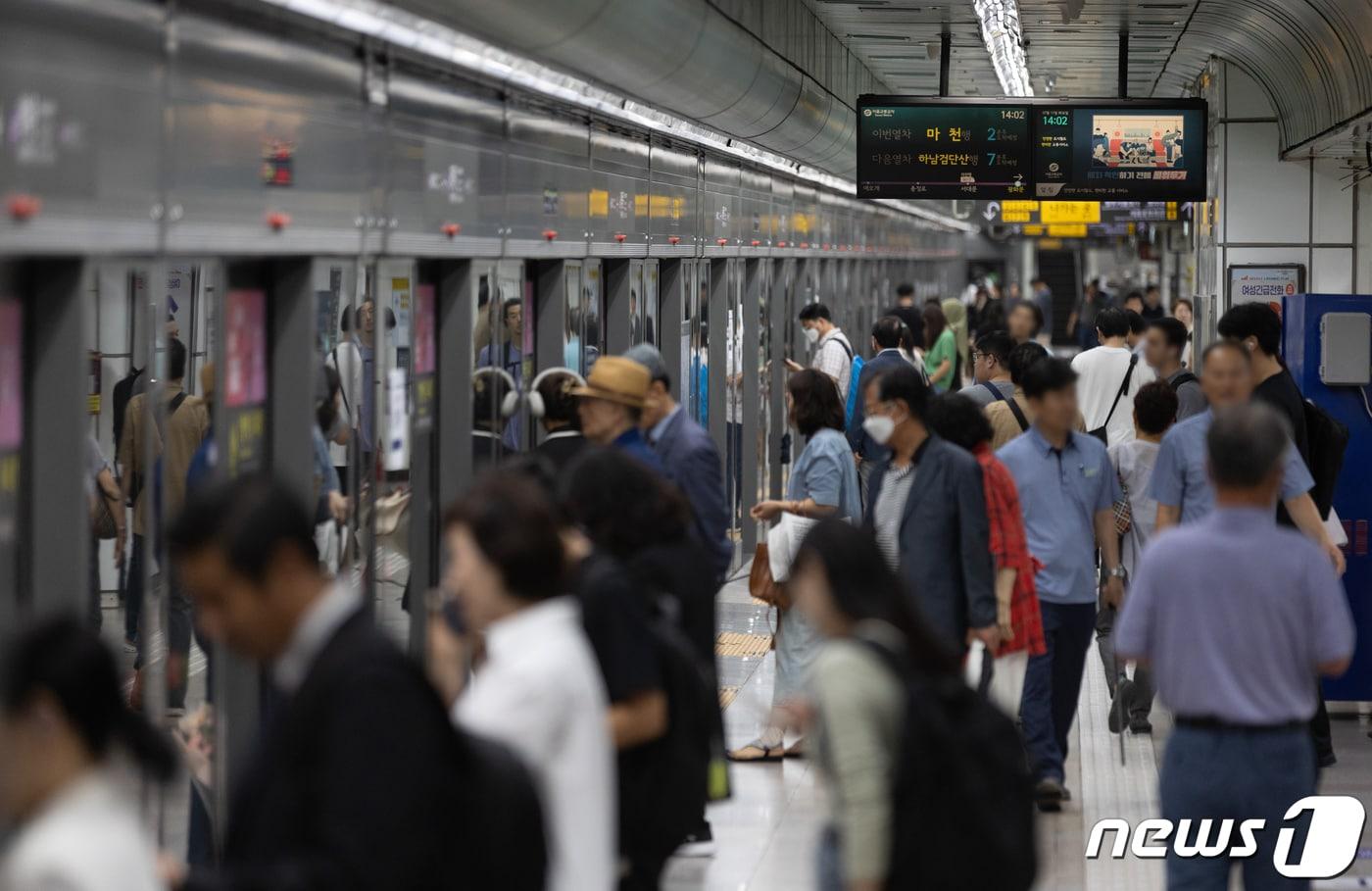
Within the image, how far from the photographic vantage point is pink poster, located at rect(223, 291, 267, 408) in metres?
4.84

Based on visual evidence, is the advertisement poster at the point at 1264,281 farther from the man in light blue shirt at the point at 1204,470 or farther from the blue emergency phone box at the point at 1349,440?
the man in light blue shirt at the point at 1204,470

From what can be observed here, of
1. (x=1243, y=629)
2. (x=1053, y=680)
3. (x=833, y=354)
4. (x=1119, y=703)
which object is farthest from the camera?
(x=833, y=354)

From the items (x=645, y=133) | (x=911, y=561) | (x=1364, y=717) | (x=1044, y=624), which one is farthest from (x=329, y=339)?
(x=1364, y=717)

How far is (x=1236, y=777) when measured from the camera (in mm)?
3932

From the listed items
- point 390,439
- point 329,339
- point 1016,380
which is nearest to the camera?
point 329,339

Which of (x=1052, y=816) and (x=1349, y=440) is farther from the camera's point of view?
(x=1349, y=440)

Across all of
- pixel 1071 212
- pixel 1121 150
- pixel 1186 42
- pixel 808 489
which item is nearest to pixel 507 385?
pixel 808 489

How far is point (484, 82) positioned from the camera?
6359mm

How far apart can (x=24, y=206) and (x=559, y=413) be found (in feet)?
8.62

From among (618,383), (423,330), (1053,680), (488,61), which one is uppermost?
(488,61)

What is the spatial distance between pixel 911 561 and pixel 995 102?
670 cm

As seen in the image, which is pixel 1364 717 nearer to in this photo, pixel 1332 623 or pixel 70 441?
pixel 1332 623

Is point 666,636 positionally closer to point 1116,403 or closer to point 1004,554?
point 1004,554

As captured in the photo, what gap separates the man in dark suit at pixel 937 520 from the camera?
5.67 metres
